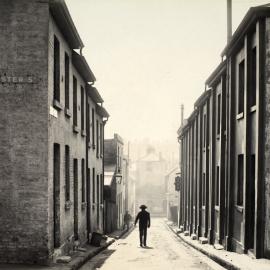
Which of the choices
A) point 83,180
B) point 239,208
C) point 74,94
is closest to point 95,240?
point 83,180

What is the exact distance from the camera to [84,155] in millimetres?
17891

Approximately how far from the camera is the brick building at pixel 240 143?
11.2 m

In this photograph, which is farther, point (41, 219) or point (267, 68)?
point (267, 68)

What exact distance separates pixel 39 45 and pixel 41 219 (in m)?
3.93

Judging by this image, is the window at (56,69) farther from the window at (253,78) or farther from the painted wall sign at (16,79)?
the window at (253,78)

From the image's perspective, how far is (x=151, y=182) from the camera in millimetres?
81562

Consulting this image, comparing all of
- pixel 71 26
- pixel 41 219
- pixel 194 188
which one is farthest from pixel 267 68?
pixel 194 188

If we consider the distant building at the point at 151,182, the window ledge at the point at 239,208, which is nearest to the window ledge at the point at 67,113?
the window ledge at the point at 239,208

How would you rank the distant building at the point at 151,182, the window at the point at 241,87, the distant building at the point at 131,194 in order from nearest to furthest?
the window at the point at 241,87 < the distant building at the point at 131,194 < the distant building at the point at 151,182

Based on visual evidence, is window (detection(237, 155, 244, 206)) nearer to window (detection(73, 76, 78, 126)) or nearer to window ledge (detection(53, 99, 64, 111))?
window (detection(73, 76, 78, 126))

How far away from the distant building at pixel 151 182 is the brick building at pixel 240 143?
57.1 meters

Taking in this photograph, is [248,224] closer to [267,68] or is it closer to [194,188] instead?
[267,68]

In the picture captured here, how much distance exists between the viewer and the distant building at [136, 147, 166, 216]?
262 ft

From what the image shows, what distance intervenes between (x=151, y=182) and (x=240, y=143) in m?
68.2
